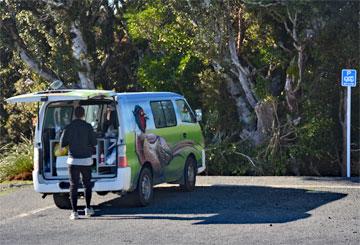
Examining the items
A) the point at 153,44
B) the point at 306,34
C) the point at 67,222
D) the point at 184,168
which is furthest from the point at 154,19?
the point at 67,222

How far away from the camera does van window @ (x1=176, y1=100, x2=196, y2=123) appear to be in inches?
609

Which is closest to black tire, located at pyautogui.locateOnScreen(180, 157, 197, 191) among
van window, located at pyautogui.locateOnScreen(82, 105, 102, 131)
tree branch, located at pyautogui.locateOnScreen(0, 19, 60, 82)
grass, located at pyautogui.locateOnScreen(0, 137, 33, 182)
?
van window, located at pyautogui.locateOnScreen(82, 105, 102, 131)

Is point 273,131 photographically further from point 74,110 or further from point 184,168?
point 74,110

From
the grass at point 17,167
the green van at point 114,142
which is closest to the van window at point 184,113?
the green van at point 114,142

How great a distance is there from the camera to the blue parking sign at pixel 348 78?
18.8 meters

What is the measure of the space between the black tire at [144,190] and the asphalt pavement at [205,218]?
15cm

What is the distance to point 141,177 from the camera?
44.0 feet

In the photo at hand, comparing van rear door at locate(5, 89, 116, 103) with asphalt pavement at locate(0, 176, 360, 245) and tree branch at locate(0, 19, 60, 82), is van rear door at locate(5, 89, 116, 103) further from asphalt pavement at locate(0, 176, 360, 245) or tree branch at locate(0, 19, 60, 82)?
tree branch at locate(0, 19, 60, 82)

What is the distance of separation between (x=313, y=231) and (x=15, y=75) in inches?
776

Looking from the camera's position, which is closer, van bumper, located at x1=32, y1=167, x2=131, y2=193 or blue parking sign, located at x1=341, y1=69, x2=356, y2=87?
van bumper, located at x1=32, y1=167, x2=131, y2=193

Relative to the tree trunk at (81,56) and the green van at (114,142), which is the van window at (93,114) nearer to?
the green van at (114,142)

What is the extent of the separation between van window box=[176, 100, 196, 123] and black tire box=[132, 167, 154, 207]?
207 centimetres

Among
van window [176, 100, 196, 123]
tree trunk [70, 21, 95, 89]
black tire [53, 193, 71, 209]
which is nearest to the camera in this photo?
black tire [53, 193, 71, 209]

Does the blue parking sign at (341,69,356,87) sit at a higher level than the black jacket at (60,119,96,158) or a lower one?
higher
